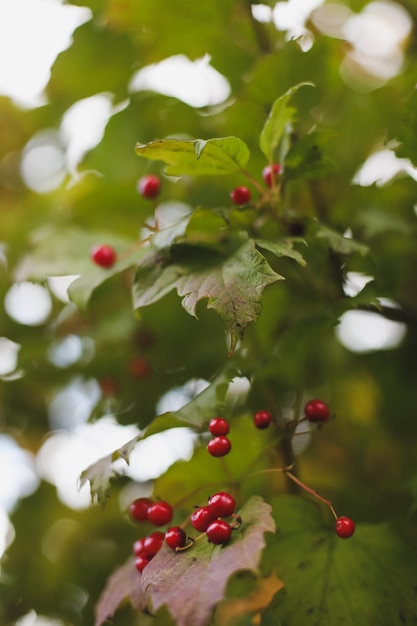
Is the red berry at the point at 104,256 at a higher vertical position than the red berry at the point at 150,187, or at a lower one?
lower

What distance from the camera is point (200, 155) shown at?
2.11 ft

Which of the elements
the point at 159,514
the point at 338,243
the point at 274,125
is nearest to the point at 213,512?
the point at 159,514

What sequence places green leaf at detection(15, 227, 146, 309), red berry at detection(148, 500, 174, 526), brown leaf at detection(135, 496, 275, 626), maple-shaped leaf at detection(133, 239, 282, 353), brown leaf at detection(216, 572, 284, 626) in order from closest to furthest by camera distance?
brown leaf at detection(135, 496, 275, 626) → maple-shaped leaf at detection(133, 239, 282, 353) → red berry at detection(148, 500, 174, 526) → brown leaf at detection(216, 572, 284, 626) → green leaf at detection(15, 227, 146, 309)

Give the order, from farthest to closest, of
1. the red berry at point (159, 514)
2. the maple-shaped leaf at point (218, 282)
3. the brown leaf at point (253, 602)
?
the brown leaf at point (253, 602) < the red berry at point (159, 514) < the maple-shaped leaf at point (218, 282)

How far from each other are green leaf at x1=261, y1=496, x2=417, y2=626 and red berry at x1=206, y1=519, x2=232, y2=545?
0.18 m

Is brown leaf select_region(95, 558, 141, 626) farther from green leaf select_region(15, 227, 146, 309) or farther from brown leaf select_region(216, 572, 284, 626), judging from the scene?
green leaf select_region(15, 227, 146, 309)

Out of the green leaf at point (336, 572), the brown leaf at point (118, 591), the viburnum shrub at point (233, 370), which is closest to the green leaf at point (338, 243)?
the viburnum shrub at point (233, 370)

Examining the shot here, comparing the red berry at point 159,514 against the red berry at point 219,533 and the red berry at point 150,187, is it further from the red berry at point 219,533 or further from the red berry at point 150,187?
the red berry at point 150,187

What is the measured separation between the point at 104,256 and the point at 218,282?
0.91ft

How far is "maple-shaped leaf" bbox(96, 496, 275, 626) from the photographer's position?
1.58 feet

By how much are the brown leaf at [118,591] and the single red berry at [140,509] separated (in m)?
0.06

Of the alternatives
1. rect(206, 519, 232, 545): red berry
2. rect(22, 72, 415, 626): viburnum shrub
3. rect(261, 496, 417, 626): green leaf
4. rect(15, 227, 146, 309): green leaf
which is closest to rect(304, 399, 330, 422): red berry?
rect(22, 72, 415, 626): viburnum shrub

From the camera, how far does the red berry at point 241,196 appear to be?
0.76m

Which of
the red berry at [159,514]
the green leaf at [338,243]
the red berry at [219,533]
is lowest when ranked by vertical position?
the red berry at [159,514]
